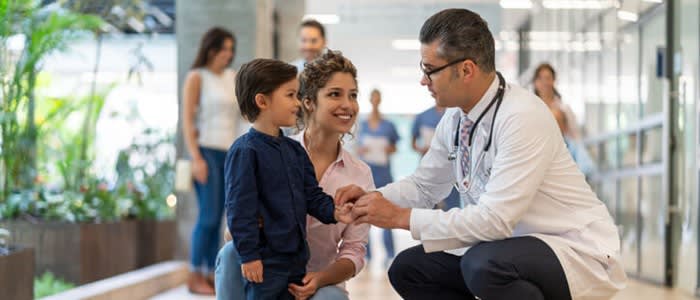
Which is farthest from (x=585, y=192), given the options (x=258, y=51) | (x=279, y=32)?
(x=279, y=32)

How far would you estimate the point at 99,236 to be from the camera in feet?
16.8

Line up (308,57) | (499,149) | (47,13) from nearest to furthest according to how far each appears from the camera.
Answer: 1. (499,149)
2. (308,57)
3. (47,13)

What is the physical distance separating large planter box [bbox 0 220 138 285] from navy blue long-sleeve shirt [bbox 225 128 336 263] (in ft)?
7.34

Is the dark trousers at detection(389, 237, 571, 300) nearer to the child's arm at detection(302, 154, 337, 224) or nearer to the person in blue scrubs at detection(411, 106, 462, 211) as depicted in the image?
the child's arm at detection(302, 154, 337, 224)

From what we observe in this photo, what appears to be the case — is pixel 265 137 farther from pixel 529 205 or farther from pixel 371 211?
pixel 529 205

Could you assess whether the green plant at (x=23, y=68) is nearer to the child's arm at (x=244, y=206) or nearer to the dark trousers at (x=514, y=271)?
the child's arm at (x=244, y=206)

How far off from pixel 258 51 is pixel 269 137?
387 cm

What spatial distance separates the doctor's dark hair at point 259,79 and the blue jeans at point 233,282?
35cm

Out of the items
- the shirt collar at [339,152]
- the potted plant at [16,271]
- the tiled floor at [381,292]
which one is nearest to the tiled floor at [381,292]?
the tiled floor at [381,292]

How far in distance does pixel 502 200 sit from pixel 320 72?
2.35ft

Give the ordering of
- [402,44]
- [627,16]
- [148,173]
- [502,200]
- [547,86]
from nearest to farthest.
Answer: [502,200]
[547,86]
[148,173]
[627,16]
[402,44]

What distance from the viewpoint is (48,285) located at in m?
4.52

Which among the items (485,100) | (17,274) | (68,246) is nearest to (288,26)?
(68,246)

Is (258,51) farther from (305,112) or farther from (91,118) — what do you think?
(305,112)
